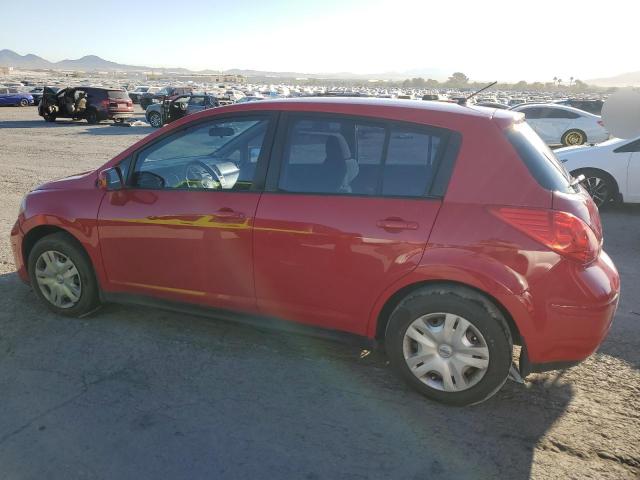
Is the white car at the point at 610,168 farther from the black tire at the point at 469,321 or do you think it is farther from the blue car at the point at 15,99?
the blue car at the point at 15,99

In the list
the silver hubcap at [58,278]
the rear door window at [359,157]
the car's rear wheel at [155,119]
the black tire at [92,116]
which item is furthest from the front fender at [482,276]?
the black tire at [92,116]

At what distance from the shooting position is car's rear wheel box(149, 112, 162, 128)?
76.4 feet

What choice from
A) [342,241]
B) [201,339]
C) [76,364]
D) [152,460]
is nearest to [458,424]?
[342,241]

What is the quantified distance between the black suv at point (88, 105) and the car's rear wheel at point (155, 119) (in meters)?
0.90

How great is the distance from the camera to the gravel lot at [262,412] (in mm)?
2514

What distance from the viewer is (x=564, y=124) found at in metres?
15.9

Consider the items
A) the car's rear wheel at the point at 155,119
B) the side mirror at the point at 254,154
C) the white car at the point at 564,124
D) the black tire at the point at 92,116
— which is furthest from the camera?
the car's rear wheel at the point at 155,119

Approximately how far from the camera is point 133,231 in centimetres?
362

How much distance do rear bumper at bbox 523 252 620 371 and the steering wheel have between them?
2.17 m

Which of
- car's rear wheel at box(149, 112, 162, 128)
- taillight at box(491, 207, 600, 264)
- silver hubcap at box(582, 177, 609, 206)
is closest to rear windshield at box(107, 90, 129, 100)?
car's rear wheel at box(149, 112, 162, 128)

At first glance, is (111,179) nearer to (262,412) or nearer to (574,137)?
(262,412)

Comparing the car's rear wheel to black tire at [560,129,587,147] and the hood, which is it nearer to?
black tire at [560,129,587,147]

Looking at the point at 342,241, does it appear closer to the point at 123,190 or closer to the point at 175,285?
the point at 175,285

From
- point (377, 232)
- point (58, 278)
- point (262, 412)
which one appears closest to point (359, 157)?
point (377, 232)
